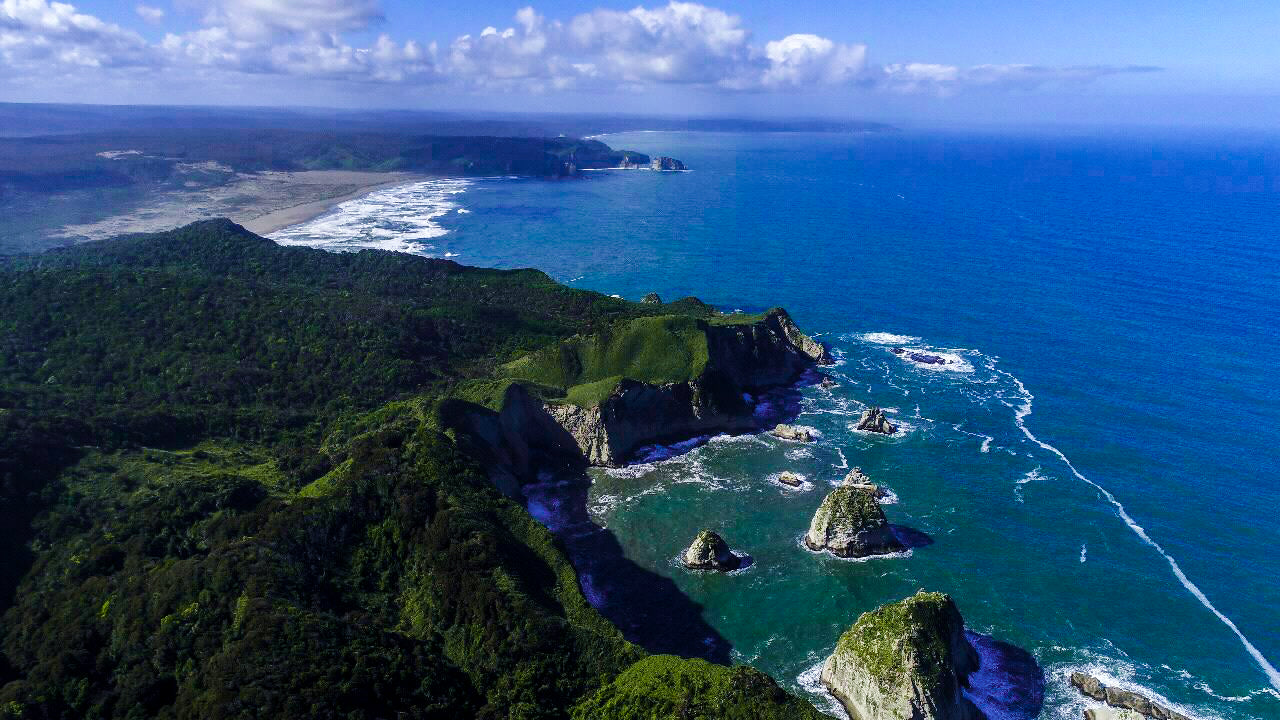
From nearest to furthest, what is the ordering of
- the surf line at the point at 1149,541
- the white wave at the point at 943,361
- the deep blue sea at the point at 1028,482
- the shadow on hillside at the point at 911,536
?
the surf line at the point at 1149,541
the deep blue sea at the point at 1028,482
the shadow on hillside at the point at 911,536
the white wave at the point at 943,361

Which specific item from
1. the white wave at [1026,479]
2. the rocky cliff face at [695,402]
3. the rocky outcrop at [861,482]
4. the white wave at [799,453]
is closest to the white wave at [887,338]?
the rocky cliff face at [695,402]

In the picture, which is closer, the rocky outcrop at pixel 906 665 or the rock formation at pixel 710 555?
the rocky outcrop at pixel 906 665

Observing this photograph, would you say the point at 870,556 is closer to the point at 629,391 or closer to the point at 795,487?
the point at 795,487

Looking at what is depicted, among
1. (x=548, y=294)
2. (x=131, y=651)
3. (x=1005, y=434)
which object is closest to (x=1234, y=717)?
(x=1005, y=434)

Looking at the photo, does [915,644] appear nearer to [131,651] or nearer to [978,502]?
[978,502]

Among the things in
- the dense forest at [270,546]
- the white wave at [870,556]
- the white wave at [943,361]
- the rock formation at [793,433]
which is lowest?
the white wave at [870,556]

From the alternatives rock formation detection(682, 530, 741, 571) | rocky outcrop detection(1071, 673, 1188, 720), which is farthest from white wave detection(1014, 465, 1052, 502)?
rock formation detection(682, 530, 741, 571)

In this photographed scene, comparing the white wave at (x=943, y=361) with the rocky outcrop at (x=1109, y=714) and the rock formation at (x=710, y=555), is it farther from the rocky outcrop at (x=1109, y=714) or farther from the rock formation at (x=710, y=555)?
the rocky outcrop at (x=1109, y=714)

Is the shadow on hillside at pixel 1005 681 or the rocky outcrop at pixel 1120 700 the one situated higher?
the rocky outcrop at pixel 1120 700

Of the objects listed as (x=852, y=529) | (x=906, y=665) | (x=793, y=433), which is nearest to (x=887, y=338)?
(x=793, y=433)
